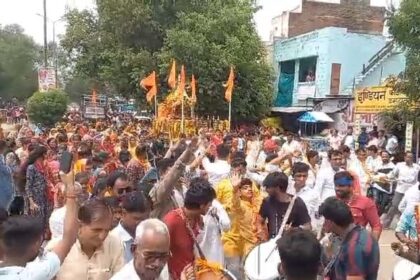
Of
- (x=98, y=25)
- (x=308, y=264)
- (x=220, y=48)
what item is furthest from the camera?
(x=98, y=25)

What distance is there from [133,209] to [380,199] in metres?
8.24

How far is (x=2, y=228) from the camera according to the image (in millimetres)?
3184

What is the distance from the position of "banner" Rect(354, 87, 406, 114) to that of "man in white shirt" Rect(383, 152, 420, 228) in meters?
10.0

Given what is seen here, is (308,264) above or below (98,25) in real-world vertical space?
below

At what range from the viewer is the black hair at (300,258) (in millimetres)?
2967

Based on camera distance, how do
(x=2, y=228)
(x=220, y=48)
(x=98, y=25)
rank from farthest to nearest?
(x=98, y=25) → (x=220, y=48) → (x=2, y=228)

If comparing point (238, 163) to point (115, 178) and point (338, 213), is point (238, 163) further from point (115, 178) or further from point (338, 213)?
point (338, 213)

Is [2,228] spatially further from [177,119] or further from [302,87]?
[302,87]

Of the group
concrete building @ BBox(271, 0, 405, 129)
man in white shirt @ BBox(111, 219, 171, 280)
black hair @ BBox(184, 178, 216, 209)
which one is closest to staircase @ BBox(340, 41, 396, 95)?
concrete building @ BBox(271, 0, 405, 129)

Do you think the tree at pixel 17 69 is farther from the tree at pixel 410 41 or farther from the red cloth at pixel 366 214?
the red cloth at pixel 366 214

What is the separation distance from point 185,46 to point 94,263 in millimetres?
23929

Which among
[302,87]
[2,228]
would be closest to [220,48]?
[302,87]

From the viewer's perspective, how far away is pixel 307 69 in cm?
3422

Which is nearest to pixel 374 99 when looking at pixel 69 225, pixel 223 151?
pixel 223 151
